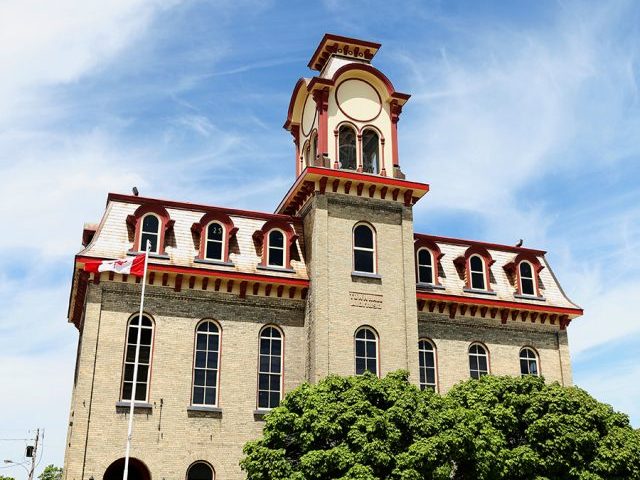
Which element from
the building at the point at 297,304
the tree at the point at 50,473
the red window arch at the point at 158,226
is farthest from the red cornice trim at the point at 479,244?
the tree at the point at 50,473

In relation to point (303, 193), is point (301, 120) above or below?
above

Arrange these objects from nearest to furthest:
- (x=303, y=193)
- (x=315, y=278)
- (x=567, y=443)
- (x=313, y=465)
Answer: (x=313, y=465) → (x=567, y=443) → (x=315, y=278) → (x=303, y=193)

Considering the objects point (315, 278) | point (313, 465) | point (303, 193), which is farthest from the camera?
point (303, 193)

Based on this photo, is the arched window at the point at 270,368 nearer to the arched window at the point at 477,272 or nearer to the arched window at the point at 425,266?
the arched window at the point at 425,266

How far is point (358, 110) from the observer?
32781 millimetres

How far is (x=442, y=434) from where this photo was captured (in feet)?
72.7

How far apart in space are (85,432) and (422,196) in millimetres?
16784

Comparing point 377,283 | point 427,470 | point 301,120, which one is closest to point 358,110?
point 301,120

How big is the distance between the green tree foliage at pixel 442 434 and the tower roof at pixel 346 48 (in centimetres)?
1619

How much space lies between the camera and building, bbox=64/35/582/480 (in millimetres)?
26688

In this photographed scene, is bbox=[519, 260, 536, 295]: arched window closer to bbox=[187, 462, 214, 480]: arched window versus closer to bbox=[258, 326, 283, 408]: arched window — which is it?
bbox=[258, 326, 283, 408]: arched window

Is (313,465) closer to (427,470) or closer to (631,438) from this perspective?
(427,470)

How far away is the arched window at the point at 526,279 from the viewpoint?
3459 centimetres

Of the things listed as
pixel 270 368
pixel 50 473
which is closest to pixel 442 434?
pixel 270 368
